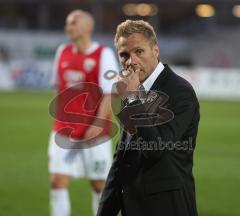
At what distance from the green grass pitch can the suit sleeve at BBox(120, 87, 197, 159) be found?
454 cm

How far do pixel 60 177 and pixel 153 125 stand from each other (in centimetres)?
350

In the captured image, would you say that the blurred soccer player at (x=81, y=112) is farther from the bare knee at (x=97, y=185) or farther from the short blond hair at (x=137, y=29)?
the short blond hair at (x=137, y=29)

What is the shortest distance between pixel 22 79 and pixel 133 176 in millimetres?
28543

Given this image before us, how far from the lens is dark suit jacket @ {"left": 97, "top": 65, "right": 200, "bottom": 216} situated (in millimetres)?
3557

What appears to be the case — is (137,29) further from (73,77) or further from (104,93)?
(73,77)

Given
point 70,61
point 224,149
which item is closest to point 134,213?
point 70,61

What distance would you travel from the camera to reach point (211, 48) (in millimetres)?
39469

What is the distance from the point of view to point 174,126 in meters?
3.49

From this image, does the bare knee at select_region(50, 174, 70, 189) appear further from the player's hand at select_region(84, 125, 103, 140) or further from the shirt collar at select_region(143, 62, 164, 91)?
the shirt collar at select_region(143, 62, 164, 91)

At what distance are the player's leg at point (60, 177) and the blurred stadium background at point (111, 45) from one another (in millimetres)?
1189

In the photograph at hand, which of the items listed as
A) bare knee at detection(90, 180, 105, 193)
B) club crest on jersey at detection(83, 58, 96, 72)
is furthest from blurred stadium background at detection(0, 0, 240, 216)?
club crest on jersey at detection(83, 58, 96, 72)

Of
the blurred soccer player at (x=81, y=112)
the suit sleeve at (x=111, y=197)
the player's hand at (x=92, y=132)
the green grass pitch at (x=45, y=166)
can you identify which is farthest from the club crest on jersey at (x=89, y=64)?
the suit sleeve at (x=111, y=197)

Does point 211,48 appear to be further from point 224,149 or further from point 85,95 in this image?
point 85,95

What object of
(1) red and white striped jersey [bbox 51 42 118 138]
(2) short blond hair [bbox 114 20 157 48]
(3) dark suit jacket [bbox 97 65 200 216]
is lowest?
(1) red and white striped jersey [bbox 51 42 118 138]
